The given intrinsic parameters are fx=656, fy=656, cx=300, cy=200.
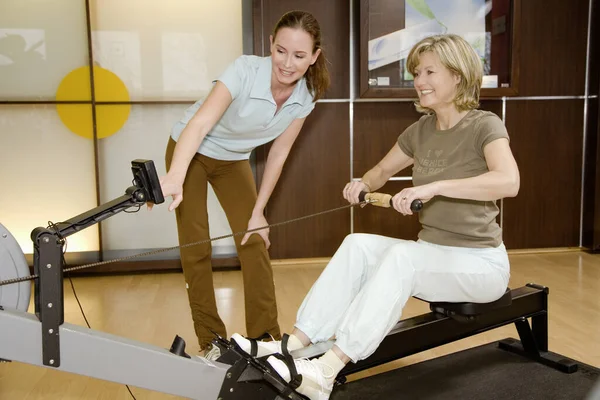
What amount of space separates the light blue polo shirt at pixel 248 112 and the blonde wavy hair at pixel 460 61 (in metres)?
0.56

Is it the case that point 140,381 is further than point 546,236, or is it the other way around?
point 546,236

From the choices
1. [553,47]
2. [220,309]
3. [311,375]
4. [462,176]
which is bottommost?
[220,309]

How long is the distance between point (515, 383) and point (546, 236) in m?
2.56

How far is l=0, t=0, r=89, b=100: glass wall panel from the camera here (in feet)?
12.8

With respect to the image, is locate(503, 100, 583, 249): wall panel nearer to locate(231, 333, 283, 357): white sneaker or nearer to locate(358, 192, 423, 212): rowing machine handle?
locate(358, 192, 423, 212): rowing machine handle

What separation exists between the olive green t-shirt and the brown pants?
0.72m

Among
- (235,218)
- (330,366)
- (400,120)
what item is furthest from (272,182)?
(400,120)

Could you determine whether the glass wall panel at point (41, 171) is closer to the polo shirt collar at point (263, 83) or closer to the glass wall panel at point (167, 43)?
the glass wall panel at point (167, 43)

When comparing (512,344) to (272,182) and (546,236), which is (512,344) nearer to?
(272,182)

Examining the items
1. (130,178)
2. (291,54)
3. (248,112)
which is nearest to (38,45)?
(130,178)

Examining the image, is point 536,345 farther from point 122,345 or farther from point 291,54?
point 122,345

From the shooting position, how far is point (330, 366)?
5.78 feet

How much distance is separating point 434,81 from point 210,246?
106cm

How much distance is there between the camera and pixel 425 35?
4.12 m
